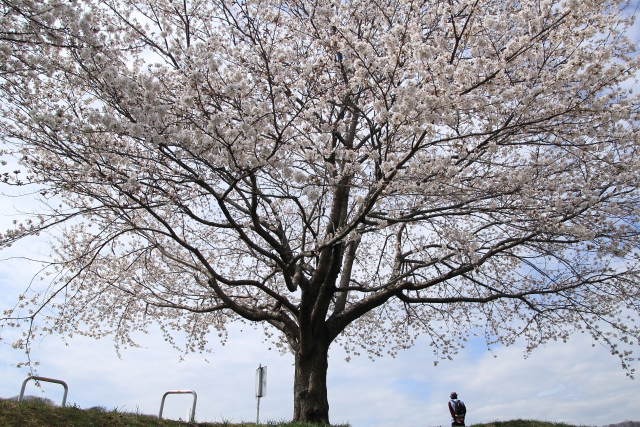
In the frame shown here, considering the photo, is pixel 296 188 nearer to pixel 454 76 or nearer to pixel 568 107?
pixel 454 76

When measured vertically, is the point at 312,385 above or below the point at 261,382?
below

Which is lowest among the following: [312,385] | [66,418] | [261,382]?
[66,418]

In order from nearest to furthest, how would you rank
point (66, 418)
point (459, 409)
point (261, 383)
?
→ point (66, 418) → point (459, 409) → point (261, 383)

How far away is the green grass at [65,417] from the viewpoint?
538cm

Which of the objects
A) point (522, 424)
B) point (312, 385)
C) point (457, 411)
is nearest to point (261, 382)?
point (312, 385)

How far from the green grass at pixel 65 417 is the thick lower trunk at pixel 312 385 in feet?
6.63

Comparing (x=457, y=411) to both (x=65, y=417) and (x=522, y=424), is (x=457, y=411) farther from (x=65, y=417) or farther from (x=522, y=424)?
(x=65, y=417)

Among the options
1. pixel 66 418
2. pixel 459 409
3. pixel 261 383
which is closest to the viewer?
pixel 66 418

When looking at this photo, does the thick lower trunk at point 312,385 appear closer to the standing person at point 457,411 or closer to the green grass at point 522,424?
the standing person at point 457,411

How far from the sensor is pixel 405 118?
546 centimetres

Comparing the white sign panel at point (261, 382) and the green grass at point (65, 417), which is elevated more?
the white sign panel at point (261, 382)

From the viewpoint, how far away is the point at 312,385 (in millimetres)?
8531

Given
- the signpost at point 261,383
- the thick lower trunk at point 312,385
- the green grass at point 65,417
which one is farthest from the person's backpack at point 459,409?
the green grass at point 65,417

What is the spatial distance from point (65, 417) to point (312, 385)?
4136 millimetres
